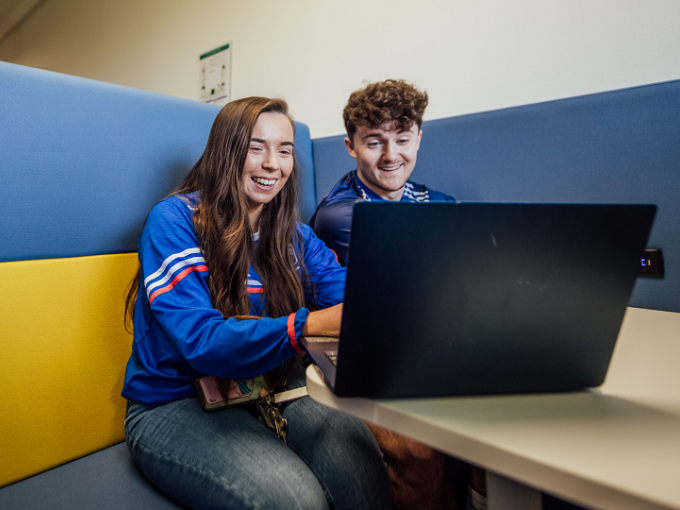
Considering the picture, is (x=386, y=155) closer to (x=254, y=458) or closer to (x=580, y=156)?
(x=580, y=156)

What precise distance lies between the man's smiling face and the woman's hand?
771 millimetres

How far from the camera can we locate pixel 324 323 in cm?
60

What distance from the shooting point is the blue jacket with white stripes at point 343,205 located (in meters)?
1.23

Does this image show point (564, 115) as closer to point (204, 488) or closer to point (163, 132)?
point (163, 132)

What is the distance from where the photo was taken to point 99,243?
994 millimetres

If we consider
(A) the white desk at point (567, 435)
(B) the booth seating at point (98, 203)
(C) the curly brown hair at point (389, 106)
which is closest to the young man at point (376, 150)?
(C) the curly brown hair at point (389, 106)

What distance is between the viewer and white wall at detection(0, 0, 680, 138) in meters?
1.19

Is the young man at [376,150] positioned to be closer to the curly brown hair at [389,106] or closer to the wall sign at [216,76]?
the curly brown hair at [389,106]

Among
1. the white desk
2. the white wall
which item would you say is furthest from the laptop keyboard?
the white wall

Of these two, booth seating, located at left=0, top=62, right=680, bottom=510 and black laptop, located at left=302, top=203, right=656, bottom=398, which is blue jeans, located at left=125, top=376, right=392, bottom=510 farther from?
black laptop, located at left=302, top=203, right=656, bottom=398

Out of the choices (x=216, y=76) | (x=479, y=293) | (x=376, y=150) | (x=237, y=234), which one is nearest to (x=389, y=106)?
(x=376, y=150)

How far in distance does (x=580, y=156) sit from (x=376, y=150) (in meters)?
0.56

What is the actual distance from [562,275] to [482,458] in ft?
0.62

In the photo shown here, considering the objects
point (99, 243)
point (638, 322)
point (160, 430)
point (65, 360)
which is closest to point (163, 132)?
point (99, 243)
